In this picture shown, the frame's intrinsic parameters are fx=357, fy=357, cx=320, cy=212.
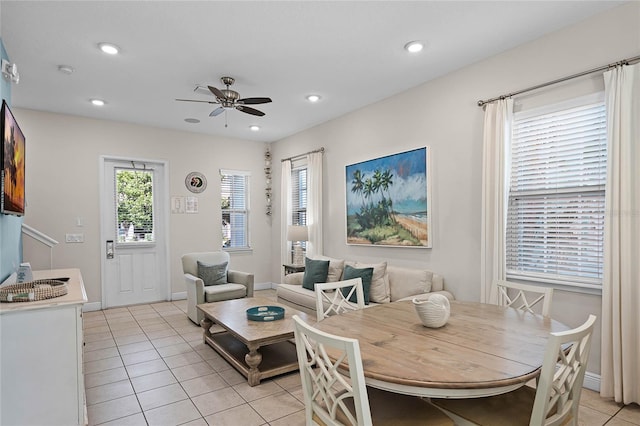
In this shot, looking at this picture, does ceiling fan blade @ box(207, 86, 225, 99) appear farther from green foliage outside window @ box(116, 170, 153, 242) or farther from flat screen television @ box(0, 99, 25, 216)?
green foliage outside window @ box(116, 170, 153, 242)

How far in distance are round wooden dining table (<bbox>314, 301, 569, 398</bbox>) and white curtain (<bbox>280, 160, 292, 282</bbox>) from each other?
13.5 ft

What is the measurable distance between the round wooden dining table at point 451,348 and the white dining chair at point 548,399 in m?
0.09

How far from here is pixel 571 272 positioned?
9.47 feet

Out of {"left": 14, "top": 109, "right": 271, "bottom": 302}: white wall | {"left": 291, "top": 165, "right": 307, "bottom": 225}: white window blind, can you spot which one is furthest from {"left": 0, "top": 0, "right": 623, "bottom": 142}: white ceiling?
{"left": 291, "top": 165, "right": 307, "bottom": 225}: white window blind

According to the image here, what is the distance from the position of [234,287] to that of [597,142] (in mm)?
4187

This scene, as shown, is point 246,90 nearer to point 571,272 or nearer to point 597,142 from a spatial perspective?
point 597,142

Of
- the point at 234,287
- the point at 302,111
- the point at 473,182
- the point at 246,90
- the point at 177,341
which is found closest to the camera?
the point at 473,182

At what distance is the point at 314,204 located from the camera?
569 centimetres

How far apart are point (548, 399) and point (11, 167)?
3975 millimetres

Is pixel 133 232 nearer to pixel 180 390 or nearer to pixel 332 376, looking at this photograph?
pixel 180 390

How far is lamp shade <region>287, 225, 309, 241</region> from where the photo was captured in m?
5.70

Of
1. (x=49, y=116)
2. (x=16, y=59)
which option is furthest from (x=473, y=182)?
(x=49, y=116)

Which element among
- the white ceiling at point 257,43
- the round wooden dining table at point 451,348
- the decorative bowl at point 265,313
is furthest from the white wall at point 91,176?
the round wooden dining table at point 451,348

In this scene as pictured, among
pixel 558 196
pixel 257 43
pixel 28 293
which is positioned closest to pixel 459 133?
pixel 558 196
